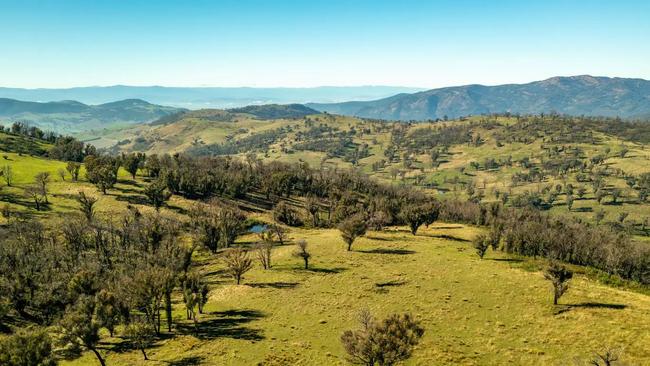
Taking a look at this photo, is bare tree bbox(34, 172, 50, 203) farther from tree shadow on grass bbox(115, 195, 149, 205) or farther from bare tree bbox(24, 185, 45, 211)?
tree shadow on grass bbox(115, 195, 149, 205)

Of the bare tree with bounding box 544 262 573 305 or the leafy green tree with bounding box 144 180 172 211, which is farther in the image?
the leafy green tree with bounding box 144 180 172 211

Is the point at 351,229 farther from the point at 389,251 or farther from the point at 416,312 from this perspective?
the point at 416,312

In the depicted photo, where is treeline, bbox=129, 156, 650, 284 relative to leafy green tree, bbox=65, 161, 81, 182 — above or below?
below

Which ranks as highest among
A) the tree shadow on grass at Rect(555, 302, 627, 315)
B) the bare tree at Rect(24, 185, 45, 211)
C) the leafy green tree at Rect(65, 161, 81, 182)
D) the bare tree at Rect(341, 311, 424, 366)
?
the leafy green tree at Rect(65, 161, 81, 182)

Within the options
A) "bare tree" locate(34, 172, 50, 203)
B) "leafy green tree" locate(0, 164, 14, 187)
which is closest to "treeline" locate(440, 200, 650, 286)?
"bare tree" locate(34, 172, 50, 203)

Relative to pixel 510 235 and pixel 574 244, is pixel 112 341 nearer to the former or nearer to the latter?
pixel 510 235

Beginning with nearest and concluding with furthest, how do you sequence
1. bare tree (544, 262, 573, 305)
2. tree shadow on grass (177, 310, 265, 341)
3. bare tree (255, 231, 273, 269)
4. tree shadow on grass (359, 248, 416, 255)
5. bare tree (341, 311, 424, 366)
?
1. bare tree (341, 311, 424, 366)
2. tree shadow on grass (177, 310, 265, 341)
3. bare tree (544, 262, 573, 305)
4. bare tree (255, 231, 273, 269)
5. tree shadow on grass (359, 248, 416, 255)
